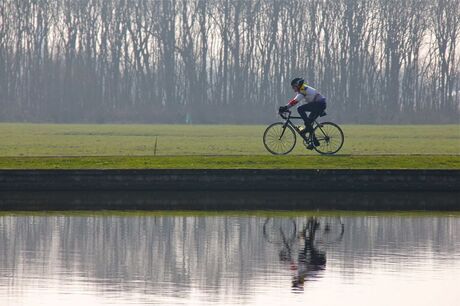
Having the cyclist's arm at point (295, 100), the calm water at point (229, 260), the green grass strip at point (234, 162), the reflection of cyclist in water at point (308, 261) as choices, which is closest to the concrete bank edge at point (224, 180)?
the green grass strip at point (234, 162)

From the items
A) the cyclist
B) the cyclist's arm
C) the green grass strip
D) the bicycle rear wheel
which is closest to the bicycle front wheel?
the bicycle rear wheel

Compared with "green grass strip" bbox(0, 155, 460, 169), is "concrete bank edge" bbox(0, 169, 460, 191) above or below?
below

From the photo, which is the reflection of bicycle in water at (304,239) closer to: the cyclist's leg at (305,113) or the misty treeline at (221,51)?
the cyclist's leg at (305,113)

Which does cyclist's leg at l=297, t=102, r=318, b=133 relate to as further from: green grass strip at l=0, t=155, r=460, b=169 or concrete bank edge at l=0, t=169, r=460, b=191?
concrete bank edge at l=0, t=169, r=460, b=191

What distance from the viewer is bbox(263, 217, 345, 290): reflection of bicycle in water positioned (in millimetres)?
13227

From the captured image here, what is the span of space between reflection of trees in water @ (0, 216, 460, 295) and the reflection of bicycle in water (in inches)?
2.8

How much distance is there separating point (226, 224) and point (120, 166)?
23.2ft

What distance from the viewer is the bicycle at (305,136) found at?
25.8 m

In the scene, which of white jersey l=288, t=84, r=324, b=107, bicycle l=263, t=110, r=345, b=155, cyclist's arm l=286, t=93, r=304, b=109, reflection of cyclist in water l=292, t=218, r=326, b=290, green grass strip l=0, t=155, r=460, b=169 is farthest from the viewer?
bicycle l=263, t=110, r=345, b=155

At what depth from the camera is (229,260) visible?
13781 mm

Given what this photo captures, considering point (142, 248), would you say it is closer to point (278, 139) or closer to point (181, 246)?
point (181, 246)

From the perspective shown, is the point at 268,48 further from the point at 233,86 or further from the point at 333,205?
the point at 333,205

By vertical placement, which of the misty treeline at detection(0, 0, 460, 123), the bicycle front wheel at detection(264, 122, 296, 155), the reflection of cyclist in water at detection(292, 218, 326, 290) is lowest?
the reflection of cyclist in water at detection(292, 218, 326, 290)

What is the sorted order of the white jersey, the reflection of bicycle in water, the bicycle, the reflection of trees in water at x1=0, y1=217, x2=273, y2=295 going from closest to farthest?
1. the reflection of trees in water at x1=0, y1=217, x2=273, y2=295
2. the reflection of bicycle in water
3. the white jersey
4. the bicycle
